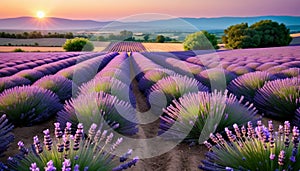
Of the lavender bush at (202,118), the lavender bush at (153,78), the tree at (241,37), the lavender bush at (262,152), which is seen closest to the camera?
the lavender bush at (262,152)

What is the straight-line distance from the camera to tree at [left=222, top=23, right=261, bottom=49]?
45.3m

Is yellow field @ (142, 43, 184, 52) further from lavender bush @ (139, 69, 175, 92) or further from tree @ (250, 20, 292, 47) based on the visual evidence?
lavender bush @ (139, 69, 175, 92)

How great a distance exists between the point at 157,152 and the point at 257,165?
4.00 ft

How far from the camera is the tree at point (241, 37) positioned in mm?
45344

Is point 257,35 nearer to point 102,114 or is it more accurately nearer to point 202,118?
point 202,118

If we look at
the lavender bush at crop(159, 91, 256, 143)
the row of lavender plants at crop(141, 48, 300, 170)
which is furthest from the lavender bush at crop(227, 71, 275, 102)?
the lavender bush at crop(159, 91, 256, 143)

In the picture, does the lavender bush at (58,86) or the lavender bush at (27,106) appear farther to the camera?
the lavender bush at (58,86)

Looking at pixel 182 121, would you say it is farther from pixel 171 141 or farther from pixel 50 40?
pixel 50 40

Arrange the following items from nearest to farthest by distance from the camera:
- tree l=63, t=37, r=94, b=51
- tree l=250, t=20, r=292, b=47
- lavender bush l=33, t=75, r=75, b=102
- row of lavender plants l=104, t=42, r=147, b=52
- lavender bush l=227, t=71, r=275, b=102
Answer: lavender bush l=227, t=71, r=275, b=102
lavender bush l=33, t=75, r=75, b=102
row of lavender plants l=104, t=42, r=147, b=52
tree l=250, t=20, r=292, b=47
tree l=63, t=37, r=94, b=51

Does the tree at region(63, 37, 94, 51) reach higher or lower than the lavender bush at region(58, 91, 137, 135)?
lower

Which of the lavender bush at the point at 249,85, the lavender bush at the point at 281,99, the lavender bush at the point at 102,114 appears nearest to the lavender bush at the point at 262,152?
the lavender bush at the point at 102,114

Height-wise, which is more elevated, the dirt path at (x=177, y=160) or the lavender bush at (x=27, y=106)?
the lavender bush at (x=27, y=106)

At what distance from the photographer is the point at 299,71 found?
645 cm

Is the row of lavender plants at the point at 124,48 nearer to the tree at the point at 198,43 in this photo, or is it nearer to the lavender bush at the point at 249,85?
the tree at the point at 198,43
